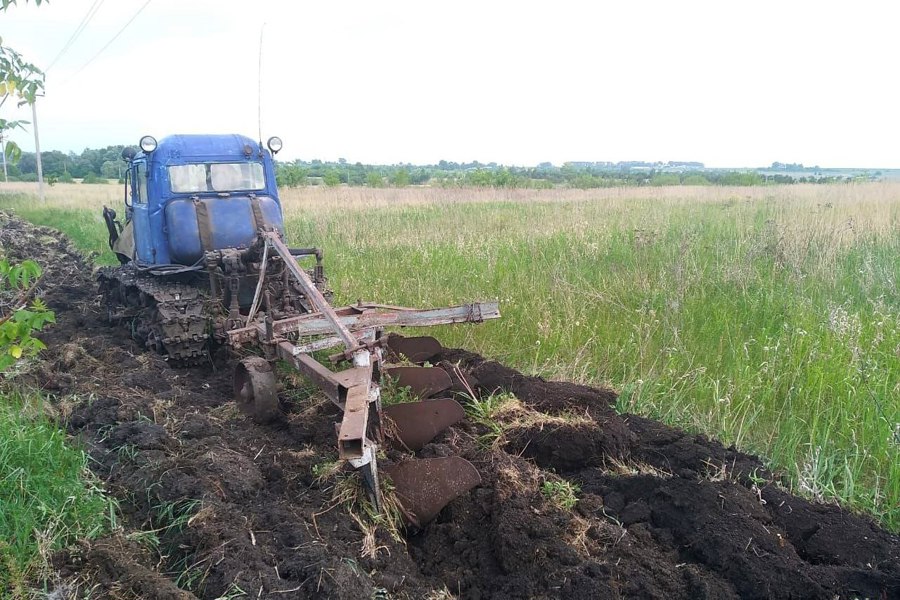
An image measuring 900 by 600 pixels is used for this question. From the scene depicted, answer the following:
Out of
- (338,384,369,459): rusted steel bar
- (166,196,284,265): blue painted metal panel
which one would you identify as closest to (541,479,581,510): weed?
(338,384,369,459): rusted steel bar

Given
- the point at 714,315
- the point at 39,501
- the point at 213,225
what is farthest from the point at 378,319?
the point at 714,315

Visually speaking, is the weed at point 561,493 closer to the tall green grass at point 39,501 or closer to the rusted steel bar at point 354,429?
the rusted steel bar at point 354,429

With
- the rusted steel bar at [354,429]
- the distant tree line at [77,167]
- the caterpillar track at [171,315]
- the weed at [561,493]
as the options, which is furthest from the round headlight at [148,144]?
the distant tree line at [77,167]

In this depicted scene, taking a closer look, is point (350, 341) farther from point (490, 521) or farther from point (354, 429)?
point (490, 521)

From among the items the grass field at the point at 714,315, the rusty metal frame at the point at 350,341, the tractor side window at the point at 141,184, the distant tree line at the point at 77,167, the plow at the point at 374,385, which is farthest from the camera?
the distant tree line at the point at 77,167

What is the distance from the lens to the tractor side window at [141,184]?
7.49m

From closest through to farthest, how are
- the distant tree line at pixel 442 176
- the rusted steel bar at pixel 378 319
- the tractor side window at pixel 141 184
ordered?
1. the rusted steel bar at pixel 378 319
2. the tractor side window at pixel 141 184
3. the distant tree line at pixel 442 176

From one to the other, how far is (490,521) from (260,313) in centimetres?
354

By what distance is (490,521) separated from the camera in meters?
3.53

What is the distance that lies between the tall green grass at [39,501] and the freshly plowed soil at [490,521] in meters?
0.14

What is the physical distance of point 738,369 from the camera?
503 centimetres

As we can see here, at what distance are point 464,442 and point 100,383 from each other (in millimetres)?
3460

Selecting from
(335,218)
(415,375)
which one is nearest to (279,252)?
(415,375)

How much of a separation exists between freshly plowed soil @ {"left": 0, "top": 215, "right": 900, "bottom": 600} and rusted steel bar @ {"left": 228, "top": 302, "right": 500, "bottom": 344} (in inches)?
26.9
